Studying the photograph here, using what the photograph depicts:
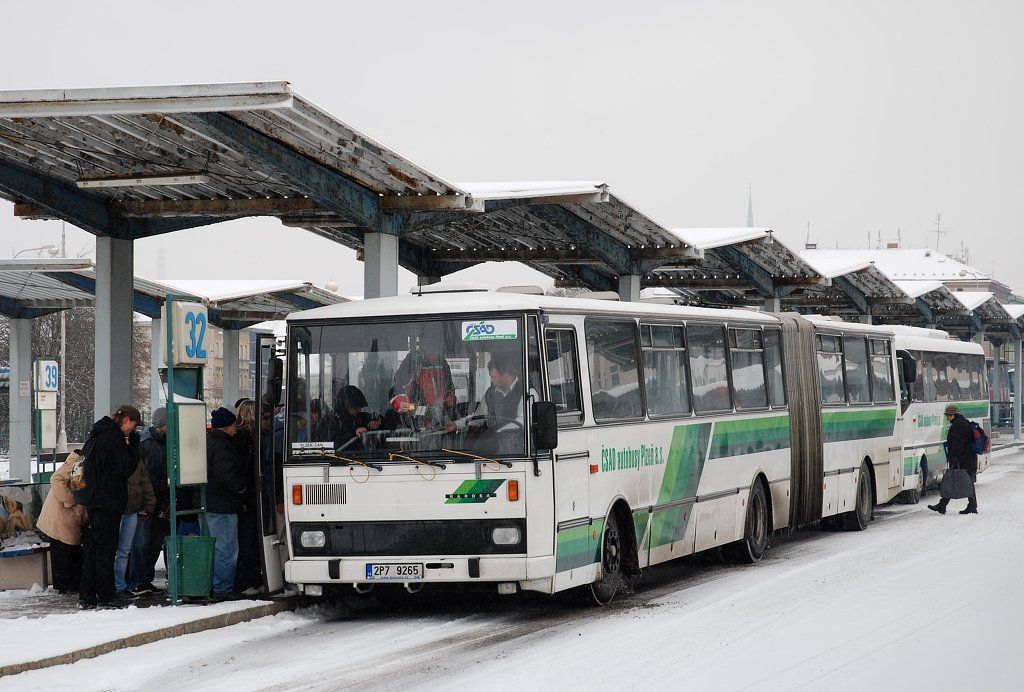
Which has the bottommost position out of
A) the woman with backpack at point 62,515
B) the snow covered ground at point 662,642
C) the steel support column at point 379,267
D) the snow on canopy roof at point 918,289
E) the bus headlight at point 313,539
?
the snow covered ground at point 662,642

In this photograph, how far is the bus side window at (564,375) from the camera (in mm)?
12203

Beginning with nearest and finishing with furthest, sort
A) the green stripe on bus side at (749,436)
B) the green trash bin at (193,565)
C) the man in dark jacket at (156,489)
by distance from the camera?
the green trash bin at (193,565), the man in dark jacket at (156,489), the green stripe on bus side at (749,436)

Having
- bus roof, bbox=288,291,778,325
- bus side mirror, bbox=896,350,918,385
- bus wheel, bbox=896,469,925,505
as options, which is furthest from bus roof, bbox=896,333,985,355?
bus roof, bbox=288,291,778,325

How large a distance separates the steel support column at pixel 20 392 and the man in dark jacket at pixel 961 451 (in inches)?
669

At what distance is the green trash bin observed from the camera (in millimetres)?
12758

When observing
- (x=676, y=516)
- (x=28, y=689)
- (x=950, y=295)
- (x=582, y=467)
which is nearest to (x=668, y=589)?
(x=676, y=516)

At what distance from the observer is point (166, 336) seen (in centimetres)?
1234

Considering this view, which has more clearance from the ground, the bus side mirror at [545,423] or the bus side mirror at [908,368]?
the bus side mirror at [908,368]

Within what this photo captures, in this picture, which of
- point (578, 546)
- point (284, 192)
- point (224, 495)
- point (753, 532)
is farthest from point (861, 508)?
point (224, 495)

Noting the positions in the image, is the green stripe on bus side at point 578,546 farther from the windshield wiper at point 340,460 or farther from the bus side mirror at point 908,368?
the bus side mirror at point 908,368

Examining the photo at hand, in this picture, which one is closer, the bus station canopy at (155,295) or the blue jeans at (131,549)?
the blue jeans at (131,549)

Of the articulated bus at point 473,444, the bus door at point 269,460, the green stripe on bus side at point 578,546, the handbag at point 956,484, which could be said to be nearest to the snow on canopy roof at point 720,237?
the handbag at point 956,484

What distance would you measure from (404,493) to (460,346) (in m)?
1.29

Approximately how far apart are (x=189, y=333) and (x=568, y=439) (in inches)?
132
